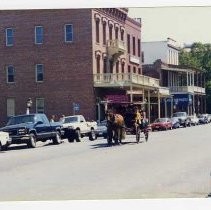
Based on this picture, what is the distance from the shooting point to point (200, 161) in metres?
17.2

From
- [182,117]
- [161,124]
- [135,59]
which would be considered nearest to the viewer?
[161,124]

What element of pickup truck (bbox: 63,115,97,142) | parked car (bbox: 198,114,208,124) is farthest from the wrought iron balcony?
pickup truck (bbox: 63,115,97,142)

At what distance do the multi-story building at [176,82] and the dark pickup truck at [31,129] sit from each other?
12608 mm

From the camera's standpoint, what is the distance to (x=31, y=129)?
2600cm

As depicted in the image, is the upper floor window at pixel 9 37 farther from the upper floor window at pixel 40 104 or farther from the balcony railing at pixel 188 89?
the balcony railing at pixel 188 89

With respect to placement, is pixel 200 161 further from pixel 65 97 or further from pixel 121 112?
pixel 65 97

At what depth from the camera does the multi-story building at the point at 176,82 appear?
4416cm

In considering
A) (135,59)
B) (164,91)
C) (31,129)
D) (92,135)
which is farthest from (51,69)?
(135,59)

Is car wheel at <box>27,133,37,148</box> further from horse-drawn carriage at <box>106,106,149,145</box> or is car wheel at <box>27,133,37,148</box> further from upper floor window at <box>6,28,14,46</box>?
upper floor window at <box>6,28,14,46</box>

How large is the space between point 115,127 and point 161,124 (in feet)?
57.3

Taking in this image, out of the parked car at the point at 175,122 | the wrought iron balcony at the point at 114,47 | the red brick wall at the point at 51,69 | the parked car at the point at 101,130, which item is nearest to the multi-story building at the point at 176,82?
the parked car at the point at 175,122

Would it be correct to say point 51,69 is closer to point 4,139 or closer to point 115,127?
point 115,127

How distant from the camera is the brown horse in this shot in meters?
24.6

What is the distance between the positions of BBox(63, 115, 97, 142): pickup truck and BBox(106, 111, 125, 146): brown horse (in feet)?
18.3
